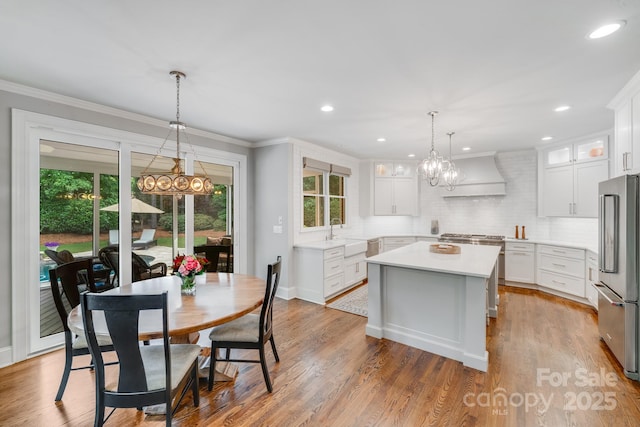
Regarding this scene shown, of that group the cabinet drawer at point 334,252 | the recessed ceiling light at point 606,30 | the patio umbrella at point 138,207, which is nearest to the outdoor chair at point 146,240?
the patio umbrella at point 138,207

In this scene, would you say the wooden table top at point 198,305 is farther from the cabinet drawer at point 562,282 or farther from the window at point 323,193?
the cabinet drawer at point 562,282

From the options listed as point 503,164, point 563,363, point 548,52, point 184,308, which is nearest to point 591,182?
point 503,164

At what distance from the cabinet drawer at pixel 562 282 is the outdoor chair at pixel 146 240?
621 cm

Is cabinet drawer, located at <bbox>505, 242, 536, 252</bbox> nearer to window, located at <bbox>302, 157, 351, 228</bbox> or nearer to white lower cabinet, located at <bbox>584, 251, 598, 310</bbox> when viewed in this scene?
white lower cabinet, located at <bbox>584, 251, 598, 310</bbox>

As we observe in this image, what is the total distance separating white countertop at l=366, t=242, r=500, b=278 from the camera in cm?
271

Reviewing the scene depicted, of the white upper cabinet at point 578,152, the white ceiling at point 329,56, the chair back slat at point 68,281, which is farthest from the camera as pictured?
the white upper cabinet at point 578,152

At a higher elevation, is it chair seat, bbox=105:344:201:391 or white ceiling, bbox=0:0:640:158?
white ceiling, bbox=0:0:640:158

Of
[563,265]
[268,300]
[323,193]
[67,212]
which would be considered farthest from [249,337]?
[563,265]

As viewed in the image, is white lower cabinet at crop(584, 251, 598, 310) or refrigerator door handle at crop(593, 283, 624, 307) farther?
white lower cabinet at crop(584, 251, 598, 310)

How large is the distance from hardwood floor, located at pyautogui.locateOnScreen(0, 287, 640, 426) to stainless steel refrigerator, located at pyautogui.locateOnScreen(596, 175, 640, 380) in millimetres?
239

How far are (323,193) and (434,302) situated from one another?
3.16 m

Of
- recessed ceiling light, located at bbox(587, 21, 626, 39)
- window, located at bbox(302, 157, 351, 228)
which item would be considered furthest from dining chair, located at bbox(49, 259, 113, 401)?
recessed ceiling light, located at bbox(587, 21, 626, 39)

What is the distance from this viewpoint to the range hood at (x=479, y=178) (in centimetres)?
560

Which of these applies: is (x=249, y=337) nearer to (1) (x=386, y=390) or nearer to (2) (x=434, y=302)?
(1) (x=386, y=390)
